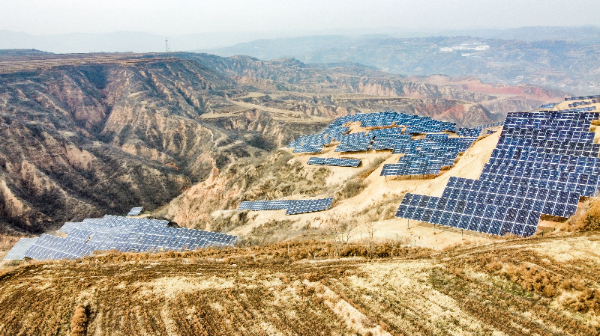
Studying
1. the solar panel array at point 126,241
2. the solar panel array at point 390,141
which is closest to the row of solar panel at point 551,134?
the solar panel array at point 390,141

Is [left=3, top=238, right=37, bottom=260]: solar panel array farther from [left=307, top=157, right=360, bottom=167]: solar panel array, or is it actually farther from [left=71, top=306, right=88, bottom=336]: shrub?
[left=307, top=157, right=360, bottom=167]: solar panel array

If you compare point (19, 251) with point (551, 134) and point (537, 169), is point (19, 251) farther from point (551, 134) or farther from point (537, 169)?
point (551, 134)

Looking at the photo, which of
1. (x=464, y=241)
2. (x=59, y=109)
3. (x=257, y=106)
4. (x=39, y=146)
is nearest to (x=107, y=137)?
(x=59, y=109)

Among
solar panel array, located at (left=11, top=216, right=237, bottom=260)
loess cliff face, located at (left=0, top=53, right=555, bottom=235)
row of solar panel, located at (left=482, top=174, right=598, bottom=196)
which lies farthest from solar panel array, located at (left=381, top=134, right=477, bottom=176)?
loess cliff face, located at (left=0, top=53, right=555, bottom=235)

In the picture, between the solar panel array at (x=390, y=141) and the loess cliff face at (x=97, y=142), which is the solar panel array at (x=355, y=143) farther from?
the loess cliff face at (x=97, y=142)

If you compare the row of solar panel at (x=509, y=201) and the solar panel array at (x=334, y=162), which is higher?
the row of solar panel at (x=509, y=201)
